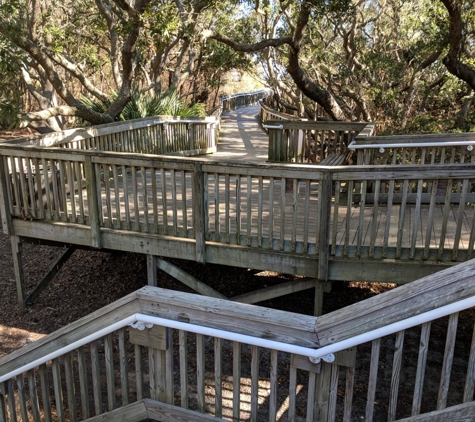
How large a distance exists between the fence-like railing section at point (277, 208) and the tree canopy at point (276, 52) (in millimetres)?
2035

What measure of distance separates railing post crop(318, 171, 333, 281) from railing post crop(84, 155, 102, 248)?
275 centimetres

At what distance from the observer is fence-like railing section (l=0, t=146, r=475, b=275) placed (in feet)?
15.1

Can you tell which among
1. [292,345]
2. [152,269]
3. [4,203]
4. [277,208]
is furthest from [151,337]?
[4,203]

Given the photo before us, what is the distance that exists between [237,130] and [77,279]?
12.1 metres

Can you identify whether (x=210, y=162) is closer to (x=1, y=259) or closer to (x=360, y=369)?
(x=360, y=369)

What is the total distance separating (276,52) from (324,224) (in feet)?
60.4

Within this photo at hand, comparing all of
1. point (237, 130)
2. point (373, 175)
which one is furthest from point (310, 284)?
point (237, 130)

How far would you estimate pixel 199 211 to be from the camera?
5.27m

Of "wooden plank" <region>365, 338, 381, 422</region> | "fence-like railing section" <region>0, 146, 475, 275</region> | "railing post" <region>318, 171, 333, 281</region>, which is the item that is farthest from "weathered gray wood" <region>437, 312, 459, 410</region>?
"railing post" <region>318, 171, 333, 281</region>

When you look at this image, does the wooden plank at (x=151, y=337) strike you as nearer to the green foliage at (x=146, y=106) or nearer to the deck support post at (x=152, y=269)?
the deck support post at (x=152, y=269)

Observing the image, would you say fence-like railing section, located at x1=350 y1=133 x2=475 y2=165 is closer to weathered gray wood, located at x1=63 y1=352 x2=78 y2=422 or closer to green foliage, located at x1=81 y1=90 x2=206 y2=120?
weathered gray wood, located at x1=63 y1=352 x2=78 y2=422

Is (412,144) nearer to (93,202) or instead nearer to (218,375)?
(93,202)

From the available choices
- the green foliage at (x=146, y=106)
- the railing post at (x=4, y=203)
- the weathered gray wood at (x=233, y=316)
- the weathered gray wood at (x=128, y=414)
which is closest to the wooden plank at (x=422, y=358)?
the weathered gray wood at (x=233, y=316)

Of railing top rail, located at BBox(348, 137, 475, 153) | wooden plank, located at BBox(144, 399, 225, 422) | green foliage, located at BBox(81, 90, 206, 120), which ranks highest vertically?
green foliage, located at BBox(81, 90, 206, 120)
